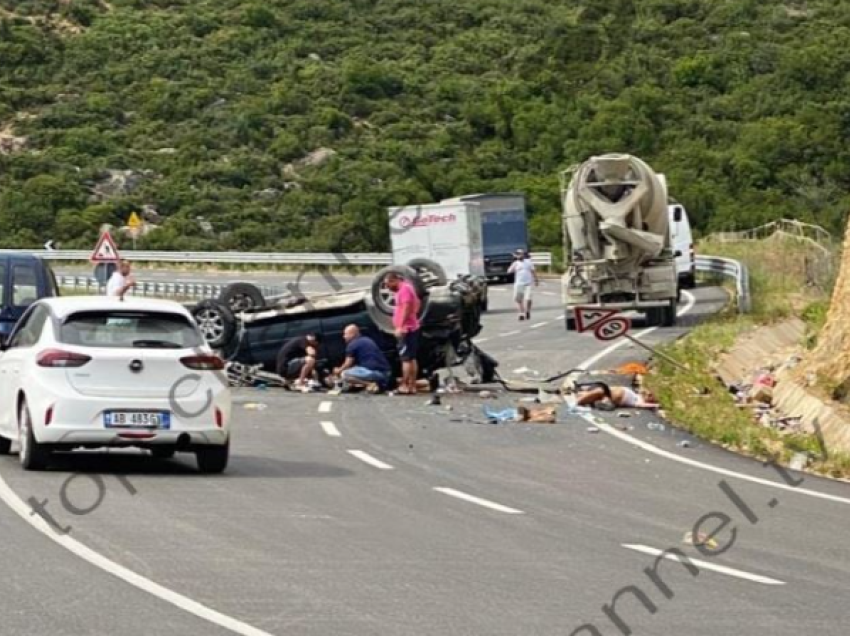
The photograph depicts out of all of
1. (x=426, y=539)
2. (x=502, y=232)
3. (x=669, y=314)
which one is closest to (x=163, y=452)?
(x=426, y=539)

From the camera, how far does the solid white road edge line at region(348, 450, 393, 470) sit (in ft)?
61.9

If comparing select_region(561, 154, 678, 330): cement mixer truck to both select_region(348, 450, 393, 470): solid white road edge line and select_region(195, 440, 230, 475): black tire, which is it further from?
select_region(195, 440, 230, 475): black tire

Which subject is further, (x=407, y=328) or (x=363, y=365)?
(x=363, y=365)

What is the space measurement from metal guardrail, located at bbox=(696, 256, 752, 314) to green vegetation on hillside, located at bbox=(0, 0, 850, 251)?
19.1m

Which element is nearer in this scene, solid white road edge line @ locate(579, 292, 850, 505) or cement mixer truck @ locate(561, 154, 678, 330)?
solid white road edge line @ locate(579, 292, 850, 505)

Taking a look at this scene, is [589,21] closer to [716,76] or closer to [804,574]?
[716,76]

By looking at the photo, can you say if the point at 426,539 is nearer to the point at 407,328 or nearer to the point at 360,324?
the point at 407,328

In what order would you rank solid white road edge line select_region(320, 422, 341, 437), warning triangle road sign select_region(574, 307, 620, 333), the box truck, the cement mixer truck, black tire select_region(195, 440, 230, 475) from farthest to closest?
the box truck, the cement mixer truck, warning triangle road sign select_region(574, 307, 620, 333), solid white road edge line select_region(320, 422, 341, 437), black tire select_region(195, 440, 230, 475)

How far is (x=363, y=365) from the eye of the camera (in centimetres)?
Answer: 2766

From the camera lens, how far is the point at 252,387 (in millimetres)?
28422

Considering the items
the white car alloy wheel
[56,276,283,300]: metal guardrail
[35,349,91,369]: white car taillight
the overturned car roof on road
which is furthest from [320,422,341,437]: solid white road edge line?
[56,276,283,300]: metal guardrail

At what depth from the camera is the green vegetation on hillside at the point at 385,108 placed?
79.9 metres

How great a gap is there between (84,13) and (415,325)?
8368 centimetres

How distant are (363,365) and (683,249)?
2444 cm
